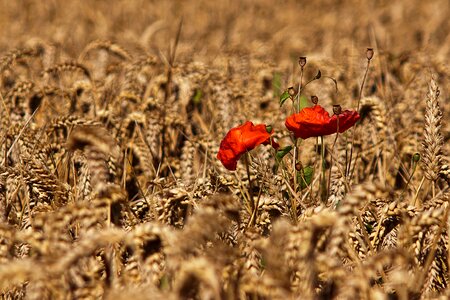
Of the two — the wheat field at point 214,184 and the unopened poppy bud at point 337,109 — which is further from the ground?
the unopened poppy bud at point 337,109

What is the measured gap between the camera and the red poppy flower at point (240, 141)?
4.81ft

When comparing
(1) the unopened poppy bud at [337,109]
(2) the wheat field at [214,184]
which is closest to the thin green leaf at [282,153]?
(2) the wheat field at [214,184]

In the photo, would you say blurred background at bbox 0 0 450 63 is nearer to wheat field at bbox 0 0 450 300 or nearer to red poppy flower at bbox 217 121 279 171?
wheat field at bbox 0 0 450 300

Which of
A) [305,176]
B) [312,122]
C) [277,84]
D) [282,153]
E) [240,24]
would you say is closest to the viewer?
[312,122]

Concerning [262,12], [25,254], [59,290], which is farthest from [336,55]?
[59,290]

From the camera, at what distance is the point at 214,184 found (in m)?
1.72

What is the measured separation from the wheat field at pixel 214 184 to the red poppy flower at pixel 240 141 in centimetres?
9

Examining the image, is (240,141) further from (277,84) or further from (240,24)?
(240,24)

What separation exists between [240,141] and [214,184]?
0.91 feet

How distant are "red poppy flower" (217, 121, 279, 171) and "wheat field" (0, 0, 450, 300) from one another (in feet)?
0.30

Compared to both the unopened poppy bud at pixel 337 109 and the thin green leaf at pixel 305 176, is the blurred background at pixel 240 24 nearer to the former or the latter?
the thin green leaf at pixel 305 176

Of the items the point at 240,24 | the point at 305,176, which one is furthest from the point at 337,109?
the point at 240,24

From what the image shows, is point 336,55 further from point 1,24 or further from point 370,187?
point 370,187

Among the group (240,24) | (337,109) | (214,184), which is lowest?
(214,184)
